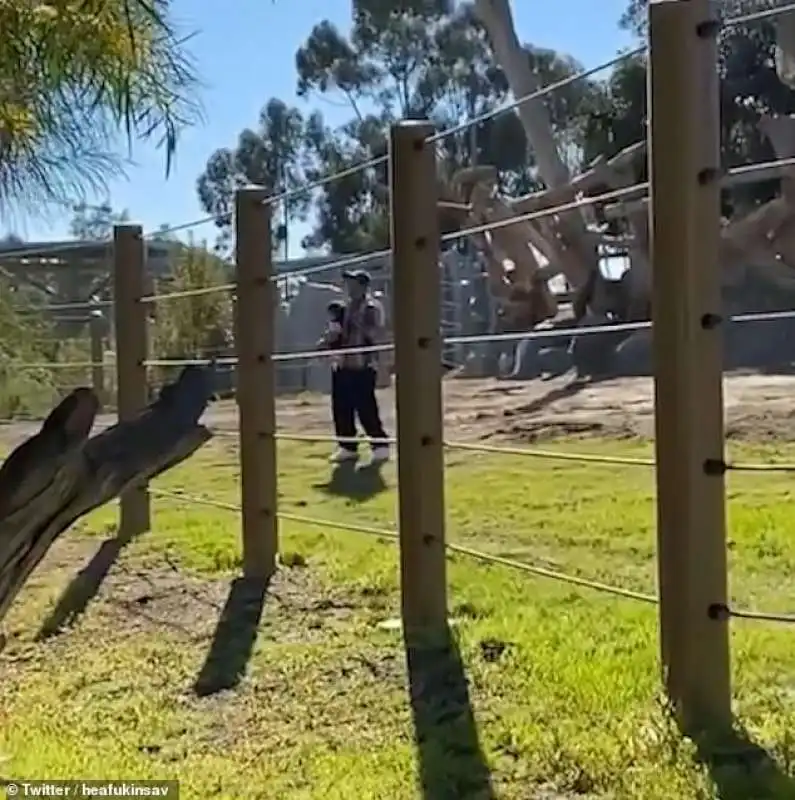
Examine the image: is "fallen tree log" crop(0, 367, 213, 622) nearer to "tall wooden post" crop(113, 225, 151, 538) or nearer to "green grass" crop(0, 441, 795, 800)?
"green grass" crop(0, 441, 795, 800)

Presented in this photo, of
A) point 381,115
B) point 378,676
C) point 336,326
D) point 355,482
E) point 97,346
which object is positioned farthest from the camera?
point 381,115

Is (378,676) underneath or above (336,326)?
underneath

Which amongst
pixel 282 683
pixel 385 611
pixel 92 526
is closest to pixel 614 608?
pixel 385 611

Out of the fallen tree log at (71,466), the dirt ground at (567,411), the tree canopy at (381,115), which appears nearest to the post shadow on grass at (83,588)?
the fallen tree log at (71,466)

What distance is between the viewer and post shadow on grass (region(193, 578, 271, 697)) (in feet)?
10.2

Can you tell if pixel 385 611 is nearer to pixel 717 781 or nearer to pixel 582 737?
pixel 582 737

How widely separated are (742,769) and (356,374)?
5.10 meters

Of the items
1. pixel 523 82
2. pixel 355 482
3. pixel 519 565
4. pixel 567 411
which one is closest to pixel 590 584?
pixel 519 565

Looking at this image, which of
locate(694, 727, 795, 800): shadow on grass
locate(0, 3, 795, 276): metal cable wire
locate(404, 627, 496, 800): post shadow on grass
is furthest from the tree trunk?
locate(694, 727, 795, 800): shadow on grass

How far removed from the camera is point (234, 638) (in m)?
3.45

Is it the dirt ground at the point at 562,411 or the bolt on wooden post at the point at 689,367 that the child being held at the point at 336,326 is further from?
the bolt on wooden post at the point at 689,367

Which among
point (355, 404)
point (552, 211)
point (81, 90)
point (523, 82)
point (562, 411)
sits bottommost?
point (562, 411)

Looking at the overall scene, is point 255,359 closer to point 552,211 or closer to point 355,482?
point 552,211

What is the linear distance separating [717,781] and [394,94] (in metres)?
24.4
